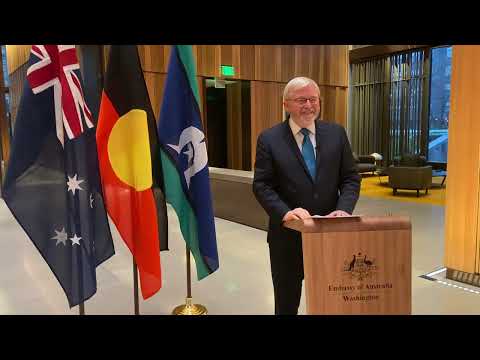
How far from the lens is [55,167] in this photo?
7.00ft

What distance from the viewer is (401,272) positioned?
143cm

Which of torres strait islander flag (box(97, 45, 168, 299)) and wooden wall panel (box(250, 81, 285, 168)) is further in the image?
wooden wall panel (box(250, 81, 285, 168))

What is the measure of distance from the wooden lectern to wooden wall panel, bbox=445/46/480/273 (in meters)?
2.61

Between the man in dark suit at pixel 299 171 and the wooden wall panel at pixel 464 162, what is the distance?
2079 mm

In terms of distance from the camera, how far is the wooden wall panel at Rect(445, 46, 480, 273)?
351 cm

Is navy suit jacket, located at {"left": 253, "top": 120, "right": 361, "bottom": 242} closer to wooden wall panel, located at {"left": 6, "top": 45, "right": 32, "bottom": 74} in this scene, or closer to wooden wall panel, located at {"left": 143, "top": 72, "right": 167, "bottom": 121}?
wooden wall panel, located at {"left": 143, "top": 72, "right": 167, "bottom": 121}

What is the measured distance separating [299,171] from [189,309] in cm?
182

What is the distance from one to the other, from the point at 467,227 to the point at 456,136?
82cm

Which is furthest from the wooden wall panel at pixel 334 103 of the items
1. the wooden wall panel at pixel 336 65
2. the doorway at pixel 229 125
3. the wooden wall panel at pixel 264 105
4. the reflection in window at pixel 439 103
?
the doorway at pixel 229 125

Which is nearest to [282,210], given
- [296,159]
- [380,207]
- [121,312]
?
[296,159]

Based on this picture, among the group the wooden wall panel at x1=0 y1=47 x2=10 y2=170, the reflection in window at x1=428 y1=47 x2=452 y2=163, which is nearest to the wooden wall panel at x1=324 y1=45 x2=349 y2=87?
the reflection in window at x1=428 y1=47 x2=452 y2=163

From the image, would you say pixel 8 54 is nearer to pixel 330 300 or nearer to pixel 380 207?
pixel 380 207

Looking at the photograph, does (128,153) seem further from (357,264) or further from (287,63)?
(287,63)

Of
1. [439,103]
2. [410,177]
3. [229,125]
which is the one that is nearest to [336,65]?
[439,103]
